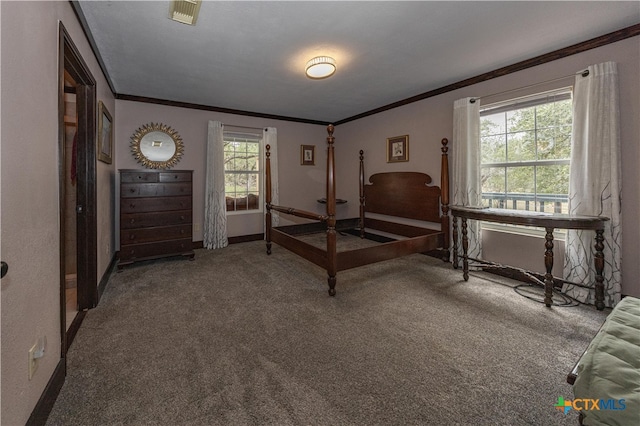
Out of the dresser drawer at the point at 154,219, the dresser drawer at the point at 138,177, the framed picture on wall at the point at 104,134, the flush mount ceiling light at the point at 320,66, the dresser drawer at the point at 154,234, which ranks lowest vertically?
the dresser drawer at the point at 154,234

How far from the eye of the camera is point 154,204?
365 cm

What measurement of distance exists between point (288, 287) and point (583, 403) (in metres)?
2.41

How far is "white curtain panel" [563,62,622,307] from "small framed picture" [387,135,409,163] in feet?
6.68

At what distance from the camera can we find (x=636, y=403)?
0.70 metres

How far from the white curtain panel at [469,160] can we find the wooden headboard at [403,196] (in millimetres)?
429

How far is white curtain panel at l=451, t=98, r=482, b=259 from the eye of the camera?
336cm

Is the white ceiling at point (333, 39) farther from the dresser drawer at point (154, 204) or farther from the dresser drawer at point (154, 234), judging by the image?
the dresser drawer at point (154, 234)

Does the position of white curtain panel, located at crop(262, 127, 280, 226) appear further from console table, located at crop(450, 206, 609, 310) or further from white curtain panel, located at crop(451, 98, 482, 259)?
console table, located at crop(450, 206, 609, 310)

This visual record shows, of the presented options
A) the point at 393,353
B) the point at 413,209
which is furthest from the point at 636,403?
the point at 413,209

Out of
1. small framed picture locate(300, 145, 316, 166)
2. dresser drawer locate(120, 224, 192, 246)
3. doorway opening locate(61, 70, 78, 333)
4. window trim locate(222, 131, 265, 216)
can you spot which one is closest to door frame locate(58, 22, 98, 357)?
doorway opening locate(61, 70, 78, 333)

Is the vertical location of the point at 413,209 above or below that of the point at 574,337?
above

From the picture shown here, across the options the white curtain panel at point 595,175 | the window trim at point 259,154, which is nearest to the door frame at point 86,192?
the window trim at point 259,154

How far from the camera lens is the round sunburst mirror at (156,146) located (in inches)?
161

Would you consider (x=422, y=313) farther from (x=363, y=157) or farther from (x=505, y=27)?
(x=363, y=157)
